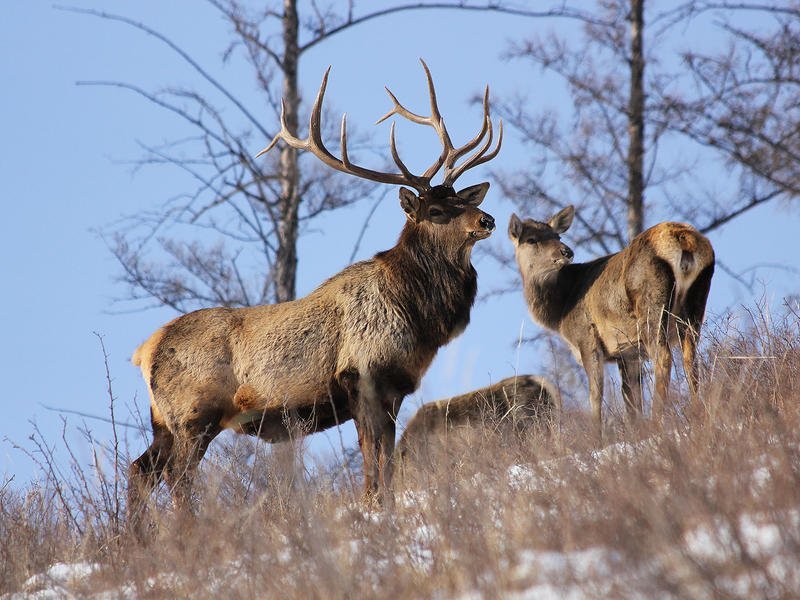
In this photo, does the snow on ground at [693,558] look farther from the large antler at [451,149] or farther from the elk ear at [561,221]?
the elk ear at [561,221]

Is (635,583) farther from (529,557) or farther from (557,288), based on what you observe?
(557,288)

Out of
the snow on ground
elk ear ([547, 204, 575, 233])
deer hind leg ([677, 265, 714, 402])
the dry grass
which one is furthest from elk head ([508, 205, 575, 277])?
the snow on ground

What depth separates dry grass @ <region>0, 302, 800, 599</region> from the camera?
3924 mm

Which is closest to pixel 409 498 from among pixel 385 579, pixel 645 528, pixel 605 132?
pixel 385 579

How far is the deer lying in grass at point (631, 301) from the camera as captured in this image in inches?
330

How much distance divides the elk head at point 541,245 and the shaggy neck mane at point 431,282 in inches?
89.7

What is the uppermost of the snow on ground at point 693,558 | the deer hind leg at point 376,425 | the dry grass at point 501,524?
the deer hind leg at point 376,425

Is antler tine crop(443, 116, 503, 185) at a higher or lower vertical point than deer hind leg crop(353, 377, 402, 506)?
higher

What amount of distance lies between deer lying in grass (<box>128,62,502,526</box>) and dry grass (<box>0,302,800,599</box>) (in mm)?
936

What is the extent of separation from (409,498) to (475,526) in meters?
0.99

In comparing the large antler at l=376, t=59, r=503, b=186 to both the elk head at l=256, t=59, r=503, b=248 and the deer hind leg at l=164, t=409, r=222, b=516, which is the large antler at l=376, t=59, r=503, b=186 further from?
the deer hind leg at l=164, t=409, r=222, b=516

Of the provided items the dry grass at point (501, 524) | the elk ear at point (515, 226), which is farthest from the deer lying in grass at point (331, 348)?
the elk ear at point (515, 226)

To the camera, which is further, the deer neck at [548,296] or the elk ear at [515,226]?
the elk ear at [515,226]

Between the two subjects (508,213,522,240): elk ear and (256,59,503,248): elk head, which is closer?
(256,59,503,248): elk head
